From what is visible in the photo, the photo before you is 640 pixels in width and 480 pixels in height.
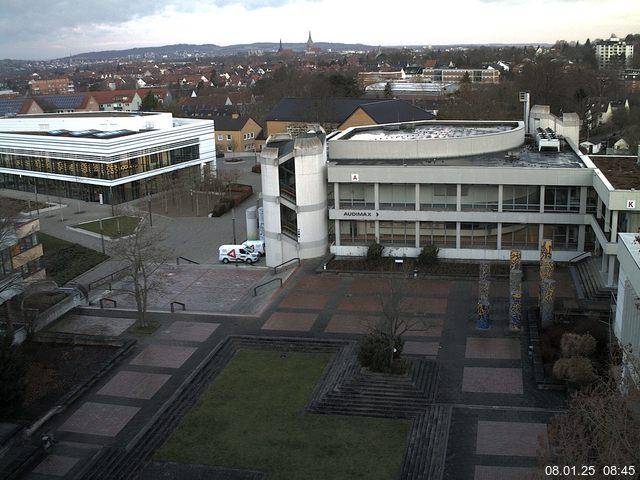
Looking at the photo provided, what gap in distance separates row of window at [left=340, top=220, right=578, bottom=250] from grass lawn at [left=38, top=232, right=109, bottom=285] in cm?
1512

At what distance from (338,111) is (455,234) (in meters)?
44.3

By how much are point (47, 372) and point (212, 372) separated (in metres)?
6.27

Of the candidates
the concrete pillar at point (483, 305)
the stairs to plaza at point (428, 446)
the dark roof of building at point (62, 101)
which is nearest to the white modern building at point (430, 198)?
the concrete pillar at point (483, 305)

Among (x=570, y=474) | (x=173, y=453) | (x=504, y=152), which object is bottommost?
(x=173, y=453)

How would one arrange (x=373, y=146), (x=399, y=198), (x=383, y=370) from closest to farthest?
(x=383, y=370) → (x=399, y=198) → (x=373, y=146)

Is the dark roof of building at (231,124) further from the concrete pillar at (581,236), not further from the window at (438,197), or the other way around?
the concrete pillar at (581,236)

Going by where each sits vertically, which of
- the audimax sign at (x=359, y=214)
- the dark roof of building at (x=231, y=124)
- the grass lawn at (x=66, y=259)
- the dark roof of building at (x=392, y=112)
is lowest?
the grass lawn at (x=66, y=259)

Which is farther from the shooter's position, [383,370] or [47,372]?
[47,372]

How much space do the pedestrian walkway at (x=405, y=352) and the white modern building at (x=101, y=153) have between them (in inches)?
1118

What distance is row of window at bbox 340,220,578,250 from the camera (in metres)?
37.4

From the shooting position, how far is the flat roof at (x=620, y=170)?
110 ft

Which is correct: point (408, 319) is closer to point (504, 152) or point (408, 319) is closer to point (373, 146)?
point (373, 146)

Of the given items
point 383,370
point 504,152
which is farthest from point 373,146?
point 383,370

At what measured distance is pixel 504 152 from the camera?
141 ft
